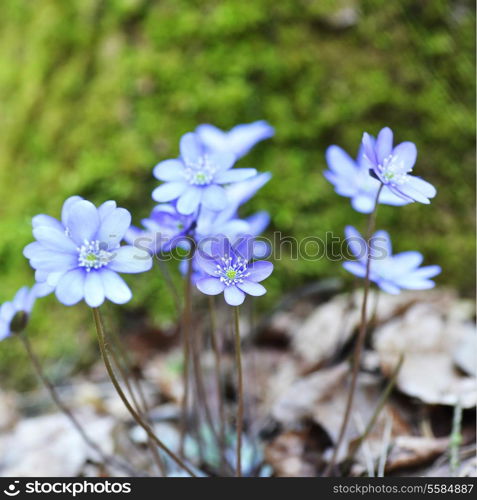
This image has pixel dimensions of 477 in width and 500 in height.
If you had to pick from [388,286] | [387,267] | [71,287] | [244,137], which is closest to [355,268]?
[388,286]

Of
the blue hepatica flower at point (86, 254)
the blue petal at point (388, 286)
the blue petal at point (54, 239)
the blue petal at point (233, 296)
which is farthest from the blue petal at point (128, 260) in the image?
the blue petal at point (388, 286)

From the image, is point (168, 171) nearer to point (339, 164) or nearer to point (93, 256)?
point (93, 256)

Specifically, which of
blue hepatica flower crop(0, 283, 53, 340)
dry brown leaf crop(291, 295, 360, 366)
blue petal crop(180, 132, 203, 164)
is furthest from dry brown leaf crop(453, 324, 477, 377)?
blue hepatica flower crop(0, 283, 53, 340)

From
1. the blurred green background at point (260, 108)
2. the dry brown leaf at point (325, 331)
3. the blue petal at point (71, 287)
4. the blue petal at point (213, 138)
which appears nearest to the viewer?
the blue petal at point (71, 287)

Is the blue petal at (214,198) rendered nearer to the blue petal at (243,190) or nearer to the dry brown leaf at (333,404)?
the blue petal at (243,190)
